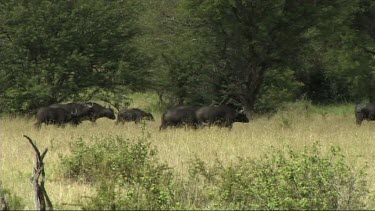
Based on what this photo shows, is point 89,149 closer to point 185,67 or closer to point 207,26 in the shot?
point 207,26

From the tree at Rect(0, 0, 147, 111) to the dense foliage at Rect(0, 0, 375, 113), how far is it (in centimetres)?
A: 4

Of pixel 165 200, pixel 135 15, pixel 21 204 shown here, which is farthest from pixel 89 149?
pixel 135 15

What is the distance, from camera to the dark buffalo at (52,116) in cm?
2145

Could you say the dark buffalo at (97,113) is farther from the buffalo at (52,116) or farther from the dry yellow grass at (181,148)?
the dry yellow grass at (181,148)

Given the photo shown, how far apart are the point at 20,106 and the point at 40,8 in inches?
173

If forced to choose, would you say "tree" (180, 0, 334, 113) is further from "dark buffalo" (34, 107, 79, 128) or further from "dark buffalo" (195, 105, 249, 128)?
"dark buffalo" (34, 107, 79, 128)

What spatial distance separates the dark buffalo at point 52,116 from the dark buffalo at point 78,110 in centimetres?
55

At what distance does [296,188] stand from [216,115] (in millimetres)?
13445

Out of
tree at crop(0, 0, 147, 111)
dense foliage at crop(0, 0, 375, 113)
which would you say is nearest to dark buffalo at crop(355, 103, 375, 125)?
dense foliage at crop(0, 0, 375, 113)

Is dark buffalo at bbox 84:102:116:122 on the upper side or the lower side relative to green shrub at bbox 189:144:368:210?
upper

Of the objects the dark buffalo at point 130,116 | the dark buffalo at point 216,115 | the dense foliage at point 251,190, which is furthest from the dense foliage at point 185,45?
the dense foliage at point 251,190

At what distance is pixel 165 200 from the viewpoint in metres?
7.89

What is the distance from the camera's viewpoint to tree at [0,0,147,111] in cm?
2473

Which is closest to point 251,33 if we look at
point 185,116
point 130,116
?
point 185,116
